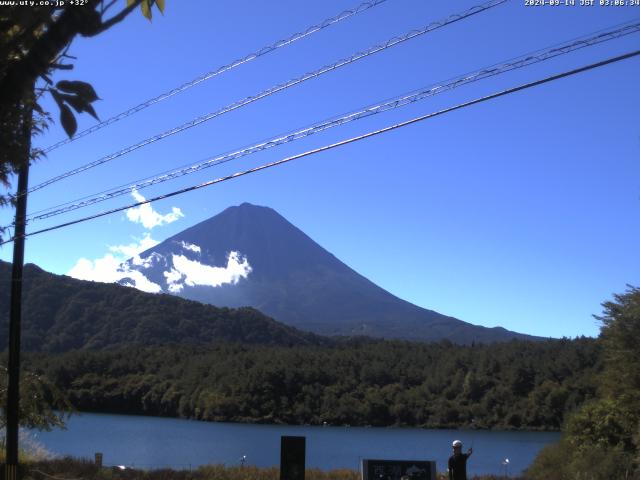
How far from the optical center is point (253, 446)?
58.3 meters

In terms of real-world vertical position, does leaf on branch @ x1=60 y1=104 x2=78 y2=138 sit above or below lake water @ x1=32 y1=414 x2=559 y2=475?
above

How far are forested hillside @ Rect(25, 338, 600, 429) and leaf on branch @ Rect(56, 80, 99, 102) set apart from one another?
282ft

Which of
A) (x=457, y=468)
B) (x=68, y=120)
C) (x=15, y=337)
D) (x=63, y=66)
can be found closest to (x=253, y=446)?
(x=15, y=337)

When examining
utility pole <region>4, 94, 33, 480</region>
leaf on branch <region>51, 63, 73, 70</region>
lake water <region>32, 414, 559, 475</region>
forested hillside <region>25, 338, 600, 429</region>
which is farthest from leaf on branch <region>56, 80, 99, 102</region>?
forested hillside <region>25, 338, 600, 429</region>

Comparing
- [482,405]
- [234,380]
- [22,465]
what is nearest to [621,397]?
[22,465]

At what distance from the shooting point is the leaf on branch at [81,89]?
334 centimetres

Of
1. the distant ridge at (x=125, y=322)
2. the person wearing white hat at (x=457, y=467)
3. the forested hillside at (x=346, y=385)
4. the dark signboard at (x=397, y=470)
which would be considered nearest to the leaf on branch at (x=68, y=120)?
the person wearing white hat at (x=457, y=467)

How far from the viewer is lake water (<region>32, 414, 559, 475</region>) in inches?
1778

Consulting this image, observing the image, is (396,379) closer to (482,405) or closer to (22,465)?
(482,405)

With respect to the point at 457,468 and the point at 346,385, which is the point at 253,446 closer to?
the point at 346,385

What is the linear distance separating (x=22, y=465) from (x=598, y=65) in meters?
14.5

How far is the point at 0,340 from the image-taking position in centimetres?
7381

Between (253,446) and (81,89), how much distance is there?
57323 mm

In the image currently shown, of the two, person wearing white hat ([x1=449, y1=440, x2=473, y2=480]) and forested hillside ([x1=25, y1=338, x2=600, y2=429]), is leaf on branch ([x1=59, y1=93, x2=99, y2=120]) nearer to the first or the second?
person wearing white hat ([x1=449, y1=440, x2=473, y2=480])
